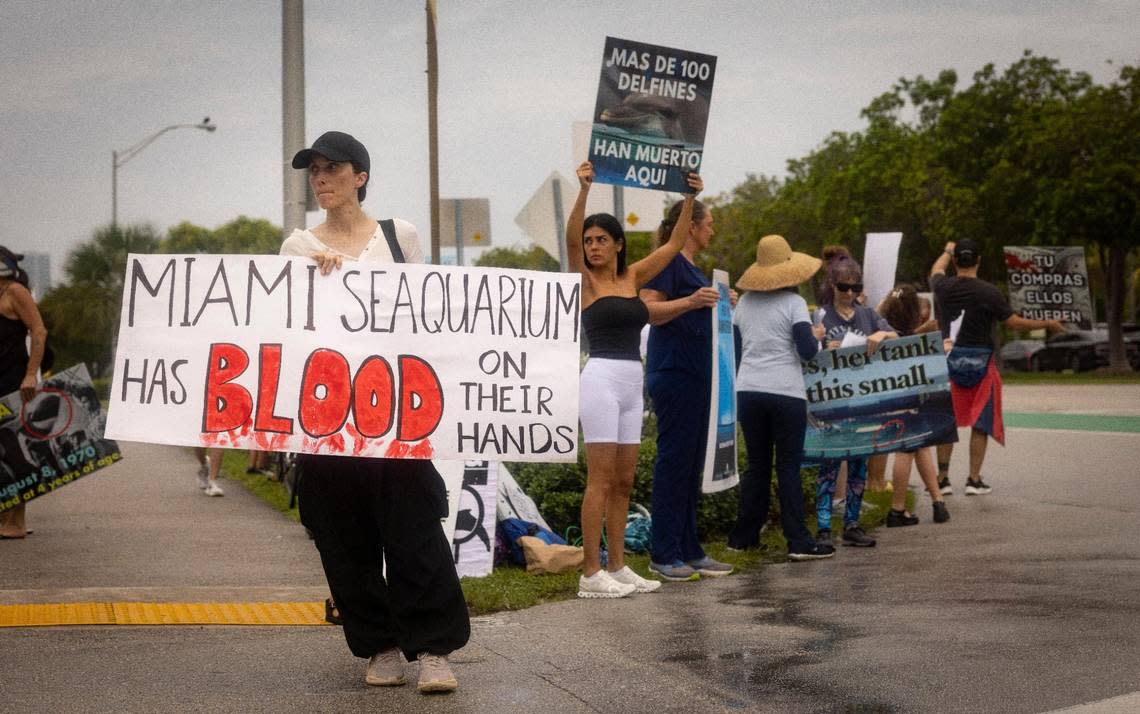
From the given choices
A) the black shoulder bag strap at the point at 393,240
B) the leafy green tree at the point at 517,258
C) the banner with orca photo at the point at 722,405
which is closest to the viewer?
the black shoulder bag strap at the point at 393,240

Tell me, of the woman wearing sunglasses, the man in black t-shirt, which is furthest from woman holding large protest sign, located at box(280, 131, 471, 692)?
the man in black t-shirt

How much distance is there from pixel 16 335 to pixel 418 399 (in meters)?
5.04

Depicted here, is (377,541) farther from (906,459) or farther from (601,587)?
(906,459)

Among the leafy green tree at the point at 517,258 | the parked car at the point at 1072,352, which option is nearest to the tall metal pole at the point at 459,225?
the parked car at the point at 1072,352

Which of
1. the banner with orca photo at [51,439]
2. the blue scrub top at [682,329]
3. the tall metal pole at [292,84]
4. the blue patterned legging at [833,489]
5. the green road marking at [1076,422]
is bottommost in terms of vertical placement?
the green road marking at [1076,422]

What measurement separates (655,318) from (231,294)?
2.68 meters

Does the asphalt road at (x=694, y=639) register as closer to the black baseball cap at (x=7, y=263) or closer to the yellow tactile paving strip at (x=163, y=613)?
the yellow tactile paving strip at (x=163, y=613)

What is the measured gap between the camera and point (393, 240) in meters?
5.66

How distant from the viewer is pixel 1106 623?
20.1 feet

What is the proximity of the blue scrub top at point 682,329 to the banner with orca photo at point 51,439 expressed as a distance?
4279mm

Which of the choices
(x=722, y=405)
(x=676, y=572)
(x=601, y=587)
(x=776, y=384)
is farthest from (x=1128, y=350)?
(x=601, y=587)

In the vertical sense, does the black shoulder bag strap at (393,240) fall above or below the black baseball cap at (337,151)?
below

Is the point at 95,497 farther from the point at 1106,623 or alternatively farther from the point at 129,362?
the point at 1106,623

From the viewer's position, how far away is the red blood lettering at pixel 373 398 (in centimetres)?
543
